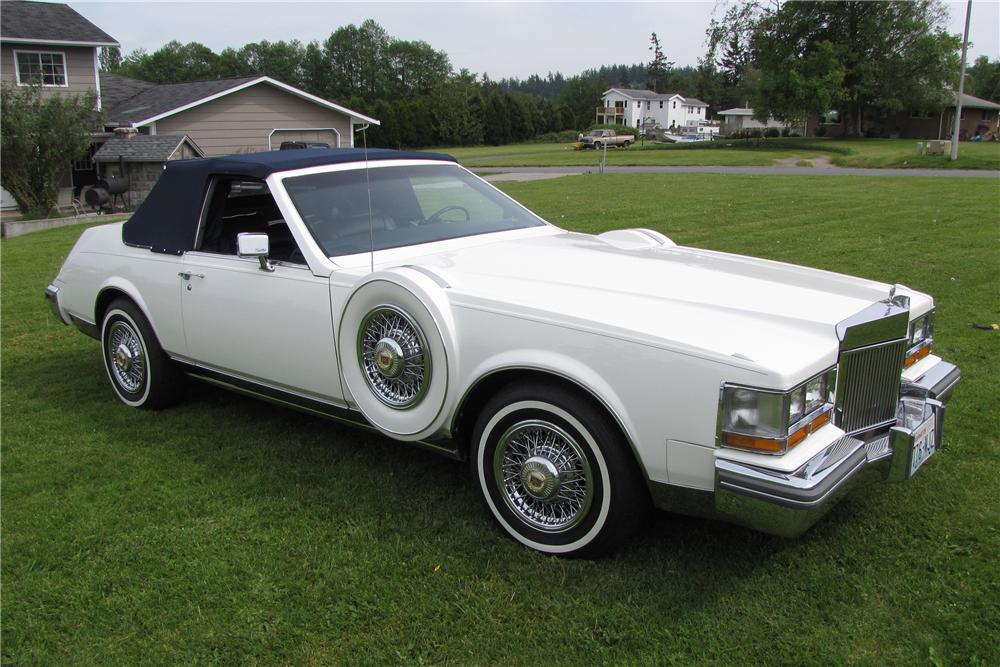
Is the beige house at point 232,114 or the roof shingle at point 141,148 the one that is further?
the beige house at point 232,114

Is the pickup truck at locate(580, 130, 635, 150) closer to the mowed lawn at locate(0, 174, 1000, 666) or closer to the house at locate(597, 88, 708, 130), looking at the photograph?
the house at locate(597, 88, 708, 130)

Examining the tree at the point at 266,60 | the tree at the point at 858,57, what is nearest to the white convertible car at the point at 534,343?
the tree at the point at 858,57

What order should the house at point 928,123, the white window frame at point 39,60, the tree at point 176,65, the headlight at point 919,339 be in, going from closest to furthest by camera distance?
the headlight at point 919,339 < the white window frame at point 39,60 < the house at point 928,123 < the tree at point 176,65

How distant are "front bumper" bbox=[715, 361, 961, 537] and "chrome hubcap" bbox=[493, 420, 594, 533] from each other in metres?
0.59

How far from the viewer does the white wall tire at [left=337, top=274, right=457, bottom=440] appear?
338 centimetres

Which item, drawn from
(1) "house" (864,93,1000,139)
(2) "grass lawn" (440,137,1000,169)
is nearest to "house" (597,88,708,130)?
(1) "house" (864,93,1000,139)

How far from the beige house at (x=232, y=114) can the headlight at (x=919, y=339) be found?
20.4m

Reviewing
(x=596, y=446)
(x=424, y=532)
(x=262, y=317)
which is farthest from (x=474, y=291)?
(x=262, y=317)

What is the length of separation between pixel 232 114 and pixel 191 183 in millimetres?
20912

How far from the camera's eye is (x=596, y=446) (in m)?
3.04

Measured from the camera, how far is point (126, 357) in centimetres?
522

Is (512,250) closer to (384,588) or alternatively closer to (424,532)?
(424,532)

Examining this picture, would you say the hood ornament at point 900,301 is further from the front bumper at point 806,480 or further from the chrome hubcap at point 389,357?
the chrome hubcap at point 389,357

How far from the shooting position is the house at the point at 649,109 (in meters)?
109
